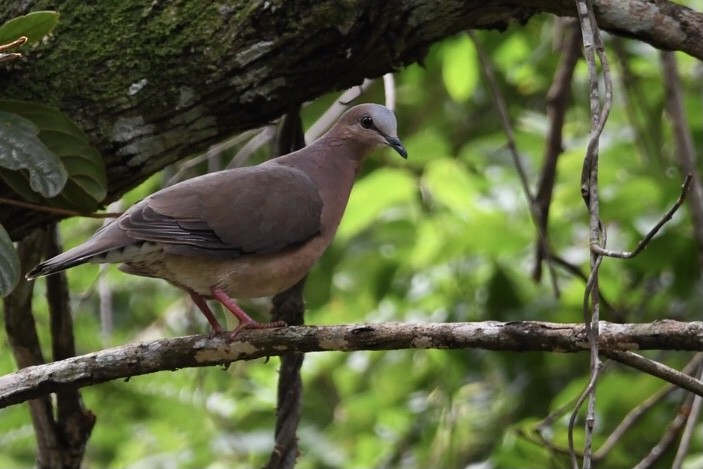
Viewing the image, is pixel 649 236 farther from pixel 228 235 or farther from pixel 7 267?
pixel 7 267

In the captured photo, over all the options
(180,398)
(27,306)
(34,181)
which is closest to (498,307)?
(180,398)

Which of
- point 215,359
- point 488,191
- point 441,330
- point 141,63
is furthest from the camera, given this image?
point 488,191

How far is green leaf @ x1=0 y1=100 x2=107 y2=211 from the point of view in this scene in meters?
3.01

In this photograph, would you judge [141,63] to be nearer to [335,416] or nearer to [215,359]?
[215,359]

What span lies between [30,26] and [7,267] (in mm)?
698

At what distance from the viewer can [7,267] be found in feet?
9.51

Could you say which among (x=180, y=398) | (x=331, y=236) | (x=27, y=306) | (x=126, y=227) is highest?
(x=126, y=227)

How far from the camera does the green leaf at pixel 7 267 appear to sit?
290 cm

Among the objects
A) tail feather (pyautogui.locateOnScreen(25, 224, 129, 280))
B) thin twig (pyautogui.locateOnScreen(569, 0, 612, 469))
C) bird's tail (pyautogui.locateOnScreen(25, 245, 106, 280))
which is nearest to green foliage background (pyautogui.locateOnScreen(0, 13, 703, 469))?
tail feather (pyautogui.locateOnScreen(25, 224, 129, 280))

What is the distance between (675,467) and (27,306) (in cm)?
240

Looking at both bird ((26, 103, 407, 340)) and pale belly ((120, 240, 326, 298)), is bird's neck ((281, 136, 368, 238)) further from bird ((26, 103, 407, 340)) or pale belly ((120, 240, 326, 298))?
pale belly ((120, 240, 326, 298))

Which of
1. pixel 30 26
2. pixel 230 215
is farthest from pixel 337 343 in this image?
pixel 30 26

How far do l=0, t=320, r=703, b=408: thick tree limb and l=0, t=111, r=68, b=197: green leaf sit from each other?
1.99ft

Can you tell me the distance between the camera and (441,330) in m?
2.54
